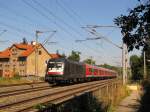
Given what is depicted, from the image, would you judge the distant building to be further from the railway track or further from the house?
the railway track

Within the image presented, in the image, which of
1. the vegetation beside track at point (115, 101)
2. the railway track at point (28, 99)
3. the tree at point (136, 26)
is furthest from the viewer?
the vegetation beside track at point (115, 101)

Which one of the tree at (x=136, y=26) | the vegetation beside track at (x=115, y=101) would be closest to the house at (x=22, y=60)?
the vegetation beside track at (x=115, y=101)

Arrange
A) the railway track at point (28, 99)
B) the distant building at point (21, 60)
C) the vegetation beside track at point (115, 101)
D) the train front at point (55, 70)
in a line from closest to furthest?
1. the railway track at point (28, 99)
2. the vegetation beside track at point (115, 101)
3. the train front at point (55, 70)
4. the distant building at point (21, 60)

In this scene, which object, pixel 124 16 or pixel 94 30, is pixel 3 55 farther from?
pixel 124 16

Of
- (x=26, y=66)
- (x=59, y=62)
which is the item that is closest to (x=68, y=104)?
(x=59, y=62)

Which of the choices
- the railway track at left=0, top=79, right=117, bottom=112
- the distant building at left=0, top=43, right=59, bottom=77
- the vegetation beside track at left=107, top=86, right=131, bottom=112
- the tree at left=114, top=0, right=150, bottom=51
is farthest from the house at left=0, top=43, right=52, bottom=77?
the tree at left=114, top=0, right=150, bottom=51

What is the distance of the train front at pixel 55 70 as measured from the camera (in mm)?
38375

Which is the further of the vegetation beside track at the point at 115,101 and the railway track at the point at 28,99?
the vegetation beside track at the point at 115,101

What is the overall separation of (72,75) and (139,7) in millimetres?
34087

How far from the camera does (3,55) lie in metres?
102

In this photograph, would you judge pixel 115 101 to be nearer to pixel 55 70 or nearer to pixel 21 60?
pixel 55 70

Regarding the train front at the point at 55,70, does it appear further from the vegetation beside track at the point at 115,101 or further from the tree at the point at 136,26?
the tree at the point at 136,26

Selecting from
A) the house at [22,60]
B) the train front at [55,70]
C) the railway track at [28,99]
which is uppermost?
the house at [22,60]

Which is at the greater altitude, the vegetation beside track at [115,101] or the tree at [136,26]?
the tree at [136,26]
